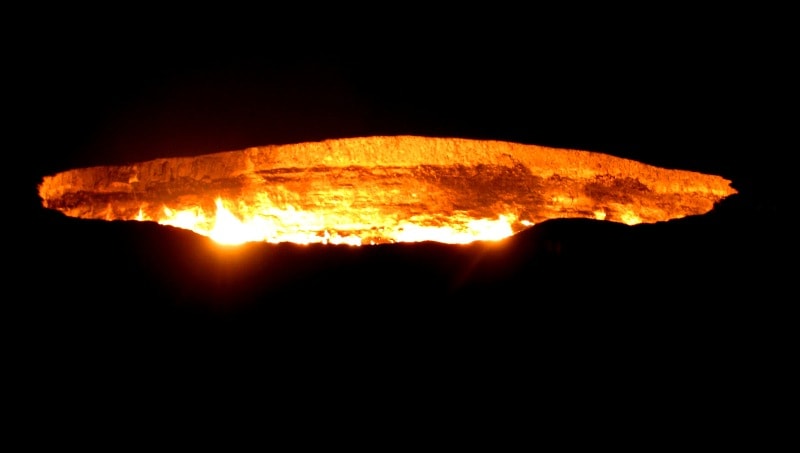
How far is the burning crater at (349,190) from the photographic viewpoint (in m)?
5.64

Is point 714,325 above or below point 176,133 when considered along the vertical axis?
below

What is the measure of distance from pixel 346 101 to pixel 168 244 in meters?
3.03

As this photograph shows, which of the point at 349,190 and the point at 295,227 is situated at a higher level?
the point at 349,190

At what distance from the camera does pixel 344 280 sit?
291cm

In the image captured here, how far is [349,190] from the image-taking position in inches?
228

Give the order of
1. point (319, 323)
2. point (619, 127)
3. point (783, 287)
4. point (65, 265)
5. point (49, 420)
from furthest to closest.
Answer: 1. point (619, 127)
2. point (783, 287)
3. point (65, 265)
4. point (319, 323)
5. point (49, 420)

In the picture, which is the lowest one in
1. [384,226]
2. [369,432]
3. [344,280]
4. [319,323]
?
[369,432]

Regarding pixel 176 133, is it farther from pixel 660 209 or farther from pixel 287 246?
pixel 660 209

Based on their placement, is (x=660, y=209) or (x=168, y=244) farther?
(x=660, y=209)

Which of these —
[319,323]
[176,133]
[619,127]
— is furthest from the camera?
[619,127]

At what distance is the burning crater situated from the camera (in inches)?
222

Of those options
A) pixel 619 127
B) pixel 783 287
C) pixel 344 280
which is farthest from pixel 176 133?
pixel 783 287

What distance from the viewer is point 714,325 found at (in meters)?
3.08

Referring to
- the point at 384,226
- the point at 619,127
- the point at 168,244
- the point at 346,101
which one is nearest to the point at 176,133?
the point at 346,101
